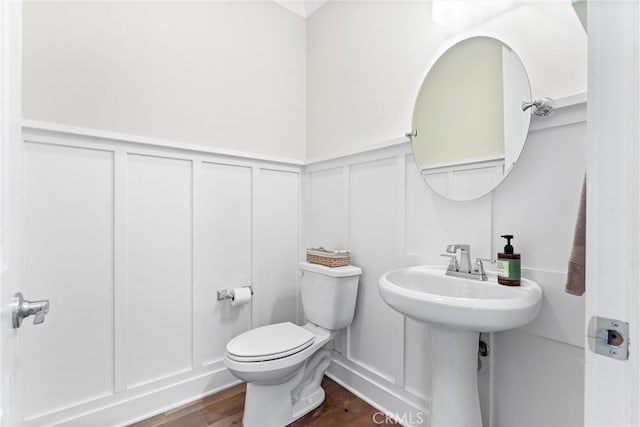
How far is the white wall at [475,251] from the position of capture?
40.0 inches

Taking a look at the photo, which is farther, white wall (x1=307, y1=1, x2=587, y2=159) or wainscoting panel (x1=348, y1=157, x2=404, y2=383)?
wainscoting panel (x1=348, y1=157, x2=404, y2=383)

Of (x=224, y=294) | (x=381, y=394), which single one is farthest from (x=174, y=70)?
(x=381, y=394)

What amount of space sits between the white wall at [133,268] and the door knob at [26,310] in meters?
0.94

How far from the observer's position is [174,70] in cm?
164

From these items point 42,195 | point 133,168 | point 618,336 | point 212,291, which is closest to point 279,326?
point 212,291

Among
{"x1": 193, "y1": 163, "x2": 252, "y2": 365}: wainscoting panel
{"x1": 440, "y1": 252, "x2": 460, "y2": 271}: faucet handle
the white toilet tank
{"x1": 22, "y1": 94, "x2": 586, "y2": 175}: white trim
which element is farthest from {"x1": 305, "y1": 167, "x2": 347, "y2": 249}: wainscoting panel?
{"x1": 440, "y1": 252, "x2": 460, "y2": 271}: faucet handle

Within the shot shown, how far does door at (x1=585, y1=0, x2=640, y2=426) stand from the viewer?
37cm

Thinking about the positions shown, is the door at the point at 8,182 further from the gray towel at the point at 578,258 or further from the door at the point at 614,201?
the gray towel at the point at 578,258

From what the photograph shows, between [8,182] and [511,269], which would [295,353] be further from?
[8,182]

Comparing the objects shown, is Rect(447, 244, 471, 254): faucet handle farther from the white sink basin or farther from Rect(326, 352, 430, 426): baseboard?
Rect(326, 352, 430, 426): baseboard

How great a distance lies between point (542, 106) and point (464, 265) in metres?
0.65

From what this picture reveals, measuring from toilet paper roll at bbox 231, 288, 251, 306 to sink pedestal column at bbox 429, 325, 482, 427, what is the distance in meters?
1.12

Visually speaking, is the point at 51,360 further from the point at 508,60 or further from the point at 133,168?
the point at 508,60

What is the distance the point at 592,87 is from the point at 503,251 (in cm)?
90
